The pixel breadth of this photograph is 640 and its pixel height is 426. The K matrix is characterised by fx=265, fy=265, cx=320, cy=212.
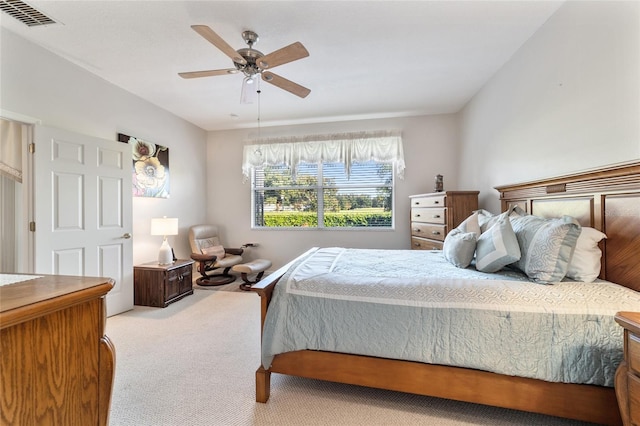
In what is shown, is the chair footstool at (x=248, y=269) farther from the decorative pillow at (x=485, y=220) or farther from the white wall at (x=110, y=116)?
the decorative pillow at (x=485, y=220)

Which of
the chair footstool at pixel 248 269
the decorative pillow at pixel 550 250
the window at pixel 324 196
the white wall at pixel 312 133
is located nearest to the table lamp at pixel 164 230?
the chair footstool at pixel 248 269

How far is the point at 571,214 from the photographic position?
1.93m

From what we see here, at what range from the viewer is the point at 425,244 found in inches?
146

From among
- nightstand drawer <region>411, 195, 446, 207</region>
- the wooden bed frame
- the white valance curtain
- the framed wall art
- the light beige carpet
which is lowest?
the light beige carpet

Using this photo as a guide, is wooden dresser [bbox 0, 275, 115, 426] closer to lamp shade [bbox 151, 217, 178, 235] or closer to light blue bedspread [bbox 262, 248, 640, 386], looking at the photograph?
light blue bedspread [bbox 262, 248, 640, 386]

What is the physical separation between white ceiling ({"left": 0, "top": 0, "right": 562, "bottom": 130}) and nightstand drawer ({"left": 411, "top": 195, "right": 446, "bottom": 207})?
1.42 meters

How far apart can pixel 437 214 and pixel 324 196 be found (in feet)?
6.62

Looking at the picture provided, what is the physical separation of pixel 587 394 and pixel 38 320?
229cm

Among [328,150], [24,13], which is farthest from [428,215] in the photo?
[24,13]

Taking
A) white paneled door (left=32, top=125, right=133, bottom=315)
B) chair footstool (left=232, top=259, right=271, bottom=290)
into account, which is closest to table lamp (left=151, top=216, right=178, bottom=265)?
white paneled door (left=32, top=125, right=133, bottom=315)

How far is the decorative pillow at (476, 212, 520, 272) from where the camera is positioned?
5.82 ft

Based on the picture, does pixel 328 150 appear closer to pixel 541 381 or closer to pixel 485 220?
pixel 485 220

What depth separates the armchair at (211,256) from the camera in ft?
13.7

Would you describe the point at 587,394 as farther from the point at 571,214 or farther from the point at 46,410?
the point at 46,410
